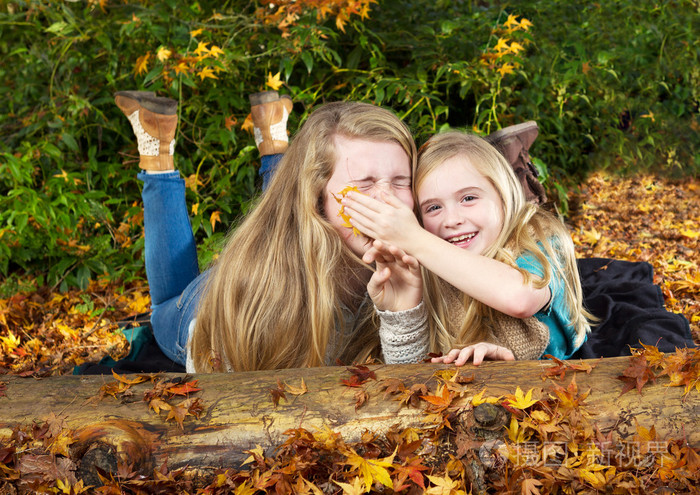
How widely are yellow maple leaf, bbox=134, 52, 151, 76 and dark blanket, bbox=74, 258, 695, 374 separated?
4.84 feet

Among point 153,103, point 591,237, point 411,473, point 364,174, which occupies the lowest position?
point 591,237

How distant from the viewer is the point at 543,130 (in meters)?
4.33

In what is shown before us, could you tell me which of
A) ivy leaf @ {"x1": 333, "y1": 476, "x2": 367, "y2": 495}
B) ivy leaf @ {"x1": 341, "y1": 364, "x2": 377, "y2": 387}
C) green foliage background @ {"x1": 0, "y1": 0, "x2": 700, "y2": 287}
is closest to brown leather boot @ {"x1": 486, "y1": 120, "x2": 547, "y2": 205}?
green foliage background @ {"x1": 0, "y1": 0, "x2": 700, "y2": 287}

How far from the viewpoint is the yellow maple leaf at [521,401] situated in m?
1.55

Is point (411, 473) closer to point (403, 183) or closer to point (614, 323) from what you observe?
point (403, 183)

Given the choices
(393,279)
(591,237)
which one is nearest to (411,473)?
(393,279)

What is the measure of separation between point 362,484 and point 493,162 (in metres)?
1.39

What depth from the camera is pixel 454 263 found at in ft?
6.25

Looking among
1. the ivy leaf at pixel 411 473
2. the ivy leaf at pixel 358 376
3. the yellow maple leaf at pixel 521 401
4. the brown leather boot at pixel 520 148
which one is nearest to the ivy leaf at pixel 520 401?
the yellow maple leaf at pixel 521 401

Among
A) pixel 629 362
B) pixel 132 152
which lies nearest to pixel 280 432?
pixel 629 362

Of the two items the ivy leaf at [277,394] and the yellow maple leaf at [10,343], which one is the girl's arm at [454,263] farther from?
the yellow maple leaf at [10,343]

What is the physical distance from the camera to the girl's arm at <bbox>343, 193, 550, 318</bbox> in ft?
6.27

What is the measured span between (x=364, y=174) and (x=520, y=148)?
3.72 feet

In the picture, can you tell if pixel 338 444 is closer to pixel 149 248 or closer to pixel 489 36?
pixel 149 248
